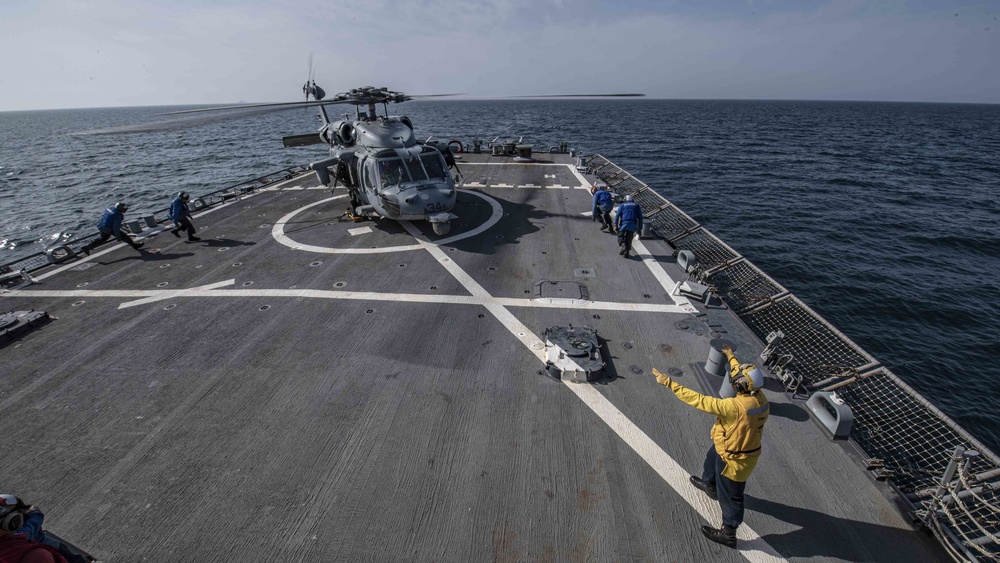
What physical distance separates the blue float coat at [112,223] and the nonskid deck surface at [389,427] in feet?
5.80

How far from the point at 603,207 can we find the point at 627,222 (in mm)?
2872

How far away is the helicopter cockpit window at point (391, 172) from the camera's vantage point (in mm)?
14766

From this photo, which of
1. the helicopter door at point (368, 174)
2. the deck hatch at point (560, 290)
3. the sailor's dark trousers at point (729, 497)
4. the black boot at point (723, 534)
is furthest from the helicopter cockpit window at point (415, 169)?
the black boot at point (723, 534)

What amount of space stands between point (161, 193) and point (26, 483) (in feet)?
135

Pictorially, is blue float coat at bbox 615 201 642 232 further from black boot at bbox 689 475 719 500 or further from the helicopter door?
the helicopter door

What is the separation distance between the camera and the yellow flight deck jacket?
4.71 m

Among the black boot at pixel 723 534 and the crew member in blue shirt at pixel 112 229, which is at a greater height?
the crew member in blue shirt at pixel 112 229

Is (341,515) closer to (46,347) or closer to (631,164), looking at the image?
(46,347)

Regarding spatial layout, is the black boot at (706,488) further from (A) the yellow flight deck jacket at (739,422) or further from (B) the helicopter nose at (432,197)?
(B) the helicopter nose at (432,197)

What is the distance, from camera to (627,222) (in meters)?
12.9

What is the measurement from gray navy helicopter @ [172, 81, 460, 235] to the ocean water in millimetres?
3925

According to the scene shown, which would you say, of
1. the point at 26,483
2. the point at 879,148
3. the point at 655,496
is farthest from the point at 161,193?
the point at 879,148

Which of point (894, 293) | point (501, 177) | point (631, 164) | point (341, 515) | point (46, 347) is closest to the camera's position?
point (341, 515)

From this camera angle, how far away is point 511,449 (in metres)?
6.50
